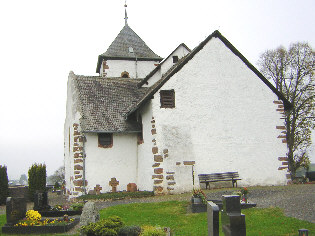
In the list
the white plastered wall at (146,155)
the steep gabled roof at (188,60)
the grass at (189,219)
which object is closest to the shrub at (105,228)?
the grass at (189,219)

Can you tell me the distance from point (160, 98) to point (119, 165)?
194 inches

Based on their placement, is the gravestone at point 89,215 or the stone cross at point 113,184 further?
the stone cross at point 113,184

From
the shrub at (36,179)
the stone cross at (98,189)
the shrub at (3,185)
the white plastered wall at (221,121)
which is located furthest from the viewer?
the shrub at (36,179)

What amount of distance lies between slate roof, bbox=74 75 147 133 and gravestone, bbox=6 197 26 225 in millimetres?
8200

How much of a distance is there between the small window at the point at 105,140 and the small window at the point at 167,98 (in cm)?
407

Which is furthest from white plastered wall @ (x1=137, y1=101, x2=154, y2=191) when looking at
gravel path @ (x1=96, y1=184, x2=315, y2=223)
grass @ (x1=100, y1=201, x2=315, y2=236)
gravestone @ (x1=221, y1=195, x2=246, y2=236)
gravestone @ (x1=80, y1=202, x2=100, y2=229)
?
gravestone @ (x1=221, y1=195, x2=246, y2=236)

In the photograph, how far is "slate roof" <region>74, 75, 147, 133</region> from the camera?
21203 millimetres

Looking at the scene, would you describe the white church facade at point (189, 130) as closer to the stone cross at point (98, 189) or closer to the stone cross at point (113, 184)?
the stone cross at point (98, 189)

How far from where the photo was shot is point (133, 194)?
1898 cm

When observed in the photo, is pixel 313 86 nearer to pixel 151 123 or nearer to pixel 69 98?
pixel 151 123

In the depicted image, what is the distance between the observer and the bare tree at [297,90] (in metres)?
31.7

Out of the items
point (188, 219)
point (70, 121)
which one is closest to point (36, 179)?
point (70, 121)

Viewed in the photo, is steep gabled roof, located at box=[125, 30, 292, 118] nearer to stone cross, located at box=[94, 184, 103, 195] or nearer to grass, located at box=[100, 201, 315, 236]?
stone cross, located at box=[94, 184, 103, 195]

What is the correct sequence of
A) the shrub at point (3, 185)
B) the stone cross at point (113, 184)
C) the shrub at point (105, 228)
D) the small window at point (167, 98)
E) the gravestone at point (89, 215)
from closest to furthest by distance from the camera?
the shrub at point (105, 228) < the gravestone at point (89, 215) < the small window at point (167, 98) < the stone cross at point (113, 184) < the shrub at point (3, 185)
